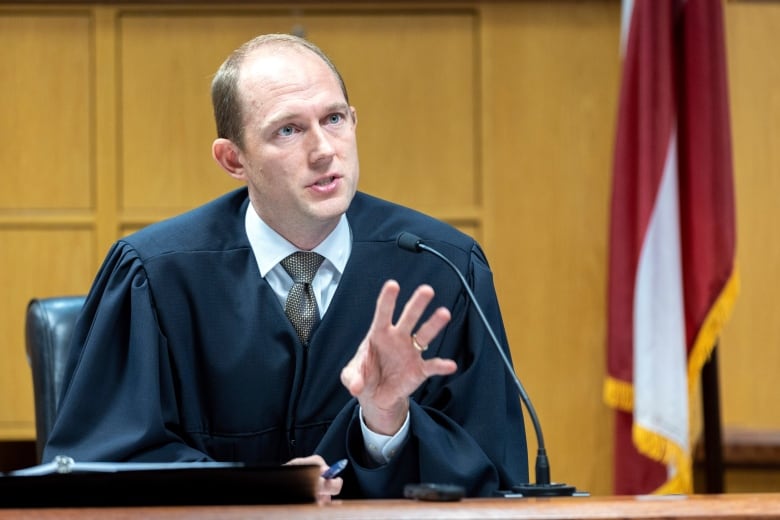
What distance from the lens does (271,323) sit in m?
2.64

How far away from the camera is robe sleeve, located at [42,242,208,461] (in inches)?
96.0

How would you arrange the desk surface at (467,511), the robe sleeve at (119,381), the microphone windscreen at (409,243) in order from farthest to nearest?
1. the robe sleeve at (119,381)
2. the microphone windscreen at (409,243)
3. the desk surface at (467,511)

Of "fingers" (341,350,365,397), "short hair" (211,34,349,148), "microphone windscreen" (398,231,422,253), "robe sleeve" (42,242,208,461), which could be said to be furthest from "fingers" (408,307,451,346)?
"short hair" (211,34,349,148)

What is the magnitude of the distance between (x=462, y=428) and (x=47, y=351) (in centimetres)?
113

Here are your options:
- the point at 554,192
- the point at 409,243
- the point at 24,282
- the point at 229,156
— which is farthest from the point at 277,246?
the point at 24,282

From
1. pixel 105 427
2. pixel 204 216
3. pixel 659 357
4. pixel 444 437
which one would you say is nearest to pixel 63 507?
pixel 105 427

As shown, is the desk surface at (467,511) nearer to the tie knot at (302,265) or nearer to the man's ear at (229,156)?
the tie knot at (302,265)

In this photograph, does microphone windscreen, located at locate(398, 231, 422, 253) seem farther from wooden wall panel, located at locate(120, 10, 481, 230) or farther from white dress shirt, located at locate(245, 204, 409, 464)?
wooden wall panel, located at locate(120, 10, 481, 230)

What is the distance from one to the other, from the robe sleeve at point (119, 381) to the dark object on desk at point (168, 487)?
23.7 inches

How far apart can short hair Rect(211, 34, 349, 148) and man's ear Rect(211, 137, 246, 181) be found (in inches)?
0.8

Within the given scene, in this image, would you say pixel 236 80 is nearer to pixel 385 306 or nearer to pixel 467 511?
pixel 385 306

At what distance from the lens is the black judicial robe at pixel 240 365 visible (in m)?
2.48

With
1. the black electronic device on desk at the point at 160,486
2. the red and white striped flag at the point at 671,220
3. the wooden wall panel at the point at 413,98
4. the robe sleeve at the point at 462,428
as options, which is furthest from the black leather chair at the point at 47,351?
the red and white striped flag at the point at 671,220

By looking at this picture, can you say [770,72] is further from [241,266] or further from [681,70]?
[241,266]
